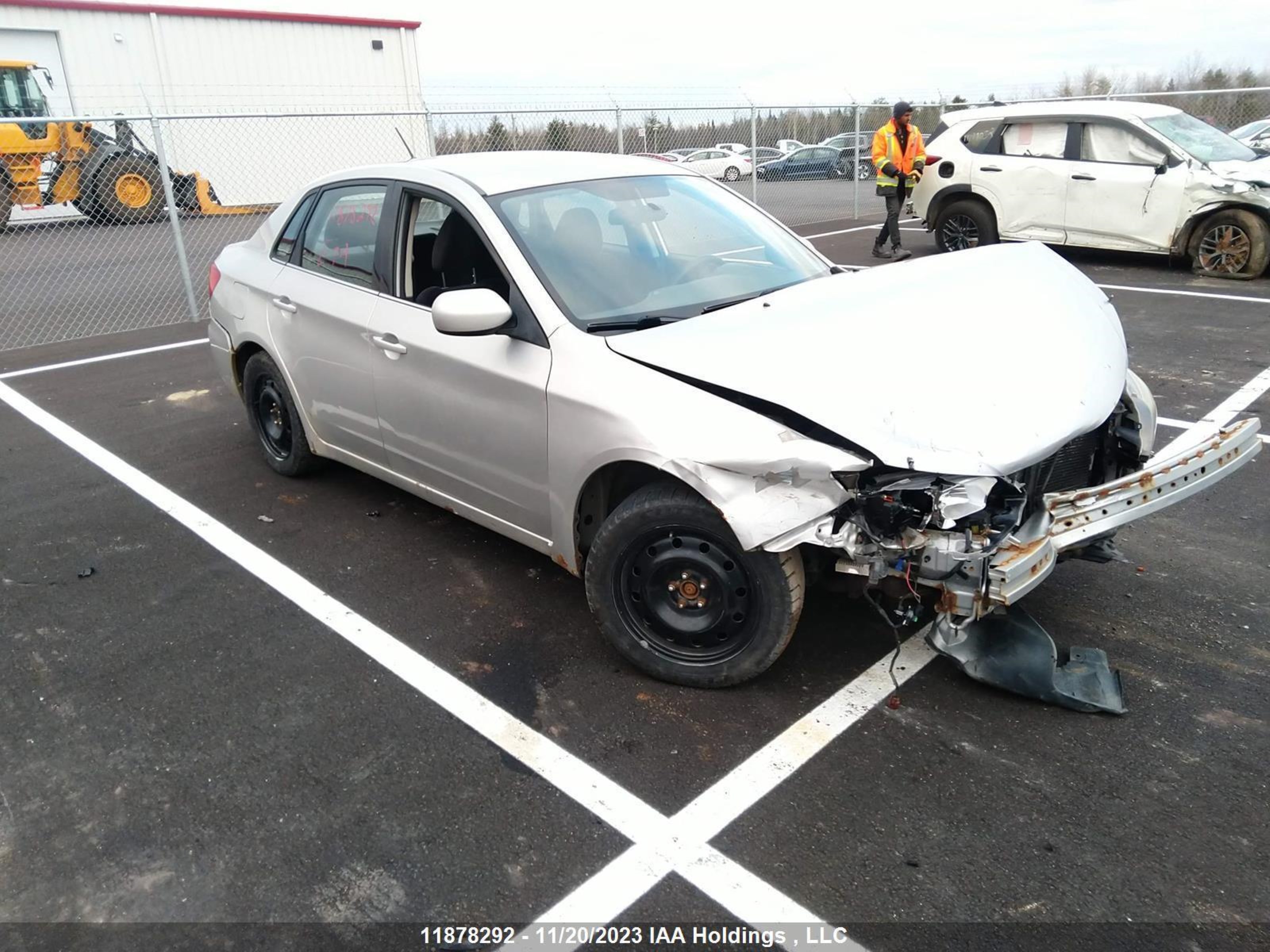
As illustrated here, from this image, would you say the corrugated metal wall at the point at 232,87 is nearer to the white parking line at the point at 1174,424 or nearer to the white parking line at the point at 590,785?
the white parking line at the point at 590,785

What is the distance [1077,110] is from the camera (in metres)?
10.4

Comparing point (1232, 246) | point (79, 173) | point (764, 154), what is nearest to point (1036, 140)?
point (1232, 246)

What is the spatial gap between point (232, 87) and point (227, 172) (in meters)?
3.75

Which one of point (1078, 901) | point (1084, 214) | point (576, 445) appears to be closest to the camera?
point (1078, 901)

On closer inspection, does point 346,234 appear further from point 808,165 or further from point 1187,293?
point 808,165

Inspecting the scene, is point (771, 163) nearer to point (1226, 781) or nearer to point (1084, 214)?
point (1084, 214)

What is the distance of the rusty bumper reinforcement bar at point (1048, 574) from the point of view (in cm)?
285

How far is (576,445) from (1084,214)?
9397 mm

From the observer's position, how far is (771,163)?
16.7 m

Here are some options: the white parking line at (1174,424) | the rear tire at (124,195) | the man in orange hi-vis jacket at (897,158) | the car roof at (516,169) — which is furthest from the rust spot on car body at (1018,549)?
the rear tire at (124,195)

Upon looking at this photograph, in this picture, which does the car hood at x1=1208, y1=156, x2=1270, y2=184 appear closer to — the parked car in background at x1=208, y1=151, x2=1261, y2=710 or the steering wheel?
the parked car in background at x1=208, y1=151, x2=1261, y2=710

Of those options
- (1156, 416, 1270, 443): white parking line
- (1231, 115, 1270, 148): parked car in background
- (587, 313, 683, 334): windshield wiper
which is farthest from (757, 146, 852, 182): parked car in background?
(587, 313, 683, 334): windshield wiper

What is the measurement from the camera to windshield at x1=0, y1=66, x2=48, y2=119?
1886 centimetres

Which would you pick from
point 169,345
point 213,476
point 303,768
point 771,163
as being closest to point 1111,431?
point 303,768
